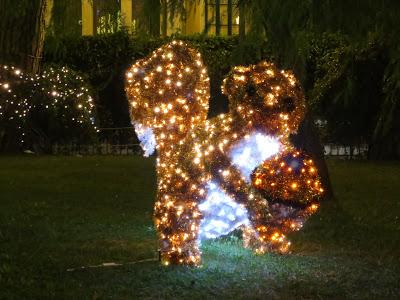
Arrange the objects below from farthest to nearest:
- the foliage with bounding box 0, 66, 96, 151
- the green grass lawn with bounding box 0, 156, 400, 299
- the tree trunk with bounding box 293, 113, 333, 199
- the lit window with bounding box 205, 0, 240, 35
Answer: the foliage with bounding box 0, 66, 96, 151 < the tree trunk with bounding box 293, 113, 333, 199 < the lit window with bounding box 205, 0, 240, 35 < the green grass lawn with bounding box 0, 156, 400, 299

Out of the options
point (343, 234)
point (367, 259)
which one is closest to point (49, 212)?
point (343, 234)

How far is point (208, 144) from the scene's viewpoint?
7770 mm

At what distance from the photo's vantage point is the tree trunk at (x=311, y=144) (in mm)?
12156

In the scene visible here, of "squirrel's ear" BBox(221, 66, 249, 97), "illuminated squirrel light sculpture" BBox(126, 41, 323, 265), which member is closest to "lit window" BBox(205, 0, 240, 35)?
"squirrel's ear" BBox(221, 66, 249, 97)

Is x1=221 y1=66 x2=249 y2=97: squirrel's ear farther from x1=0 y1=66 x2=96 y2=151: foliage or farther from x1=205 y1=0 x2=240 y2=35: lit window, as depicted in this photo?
x1=0 y1=66 x2=96 y2=151: foliage

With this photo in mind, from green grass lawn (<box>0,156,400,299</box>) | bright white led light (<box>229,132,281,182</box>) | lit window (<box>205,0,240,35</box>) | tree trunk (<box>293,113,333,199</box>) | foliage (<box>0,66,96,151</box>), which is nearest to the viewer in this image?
green grass lawn (<box>0,156,400,299</box>)

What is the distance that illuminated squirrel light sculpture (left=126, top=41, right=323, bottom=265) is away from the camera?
301 inches

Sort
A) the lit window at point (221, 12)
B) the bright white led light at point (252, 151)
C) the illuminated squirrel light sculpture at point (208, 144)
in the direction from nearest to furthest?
1. the illuminated squirrel light sculpture at point (208, 144)
2. the bright white led light at point (252, 151)
3. the lit window at point (221, 12)

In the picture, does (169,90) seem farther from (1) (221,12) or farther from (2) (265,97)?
(1) (221,12)

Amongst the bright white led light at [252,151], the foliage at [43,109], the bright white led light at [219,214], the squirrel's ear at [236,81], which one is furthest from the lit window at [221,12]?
the foliage at [43,109]

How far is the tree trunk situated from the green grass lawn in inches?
18.8

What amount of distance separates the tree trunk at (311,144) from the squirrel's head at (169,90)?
4.52 meters

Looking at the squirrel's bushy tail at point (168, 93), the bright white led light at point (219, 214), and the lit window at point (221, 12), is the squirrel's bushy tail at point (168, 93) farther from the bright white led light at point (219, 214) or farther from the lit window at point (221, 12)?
the lit window at point (221, 12)

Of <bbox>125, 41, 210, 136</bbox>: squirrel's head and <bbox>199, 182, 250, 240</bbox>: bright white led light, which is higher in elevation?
<bbox>125, 41, 210, 136</bbox>: squirrel's head
